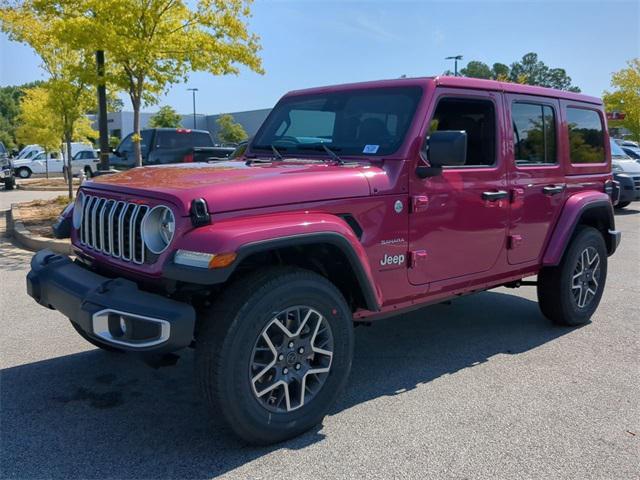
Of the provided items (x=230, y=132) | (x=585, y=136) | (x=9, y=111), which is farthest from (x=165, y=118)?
(x=585, y=136)

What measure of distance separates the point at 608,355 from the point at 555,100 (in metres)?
2.14

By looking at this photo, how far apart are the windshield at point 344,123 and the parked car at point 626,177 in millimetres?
11610

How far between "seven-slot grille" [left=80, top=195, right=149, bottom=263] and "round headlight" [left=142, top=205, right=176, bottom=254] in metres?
0.06

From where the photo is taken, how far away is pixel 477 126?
432 cm

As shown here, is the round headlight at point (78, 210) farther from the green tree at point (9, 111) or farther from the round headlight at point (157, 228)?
the green tree at point (9, 111)

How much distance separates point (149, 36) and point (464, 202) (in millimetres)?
7265

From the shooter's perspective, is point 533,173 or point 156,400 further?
point 533,173

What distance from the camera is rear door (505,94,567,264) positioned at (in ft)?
14.4

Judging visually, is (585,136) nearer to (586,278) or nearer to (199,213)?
(586,278)

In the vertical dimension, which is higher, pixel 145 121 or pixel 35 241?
pixel 145 121

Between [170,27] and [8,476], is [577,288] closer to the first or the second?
[8,476]

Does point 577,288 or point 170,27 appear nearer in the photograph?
point 577,288

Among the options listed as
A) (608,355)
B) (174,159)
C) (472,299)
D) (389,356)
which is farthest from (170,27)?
(608,355)

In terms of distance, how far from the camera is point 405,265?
365cm
